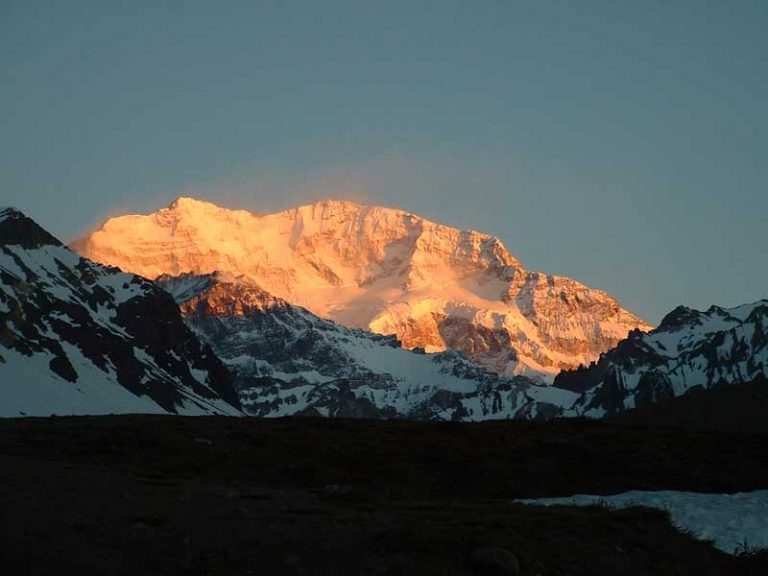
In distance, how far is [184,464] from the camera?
167 ft

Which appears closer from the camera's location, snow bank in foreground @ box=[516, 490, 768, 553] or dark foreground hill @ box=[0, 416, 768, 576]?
dark foreground hill @ box=[0, 416, 768, 576]

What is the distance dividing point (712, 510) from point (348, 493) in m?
12.4

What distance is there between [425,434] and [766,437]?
15630mm

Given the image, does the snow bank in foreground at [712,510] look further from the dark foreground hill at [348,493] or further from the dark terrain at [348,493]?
the dark foreground hill at [348,493]

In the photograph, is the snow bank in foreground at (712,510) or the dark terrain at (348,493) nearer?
the dark terrain at (348,493)

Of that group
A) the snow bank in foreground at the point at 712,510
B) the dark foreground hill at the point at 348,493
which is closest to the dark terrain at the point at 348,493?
the dark foreground hill at the point at 348,493

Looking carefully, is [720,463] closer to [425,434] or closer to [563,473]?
[563,473]

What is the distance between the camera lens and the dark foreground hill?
30391mm

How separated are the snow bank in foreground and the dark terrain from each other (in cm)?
159

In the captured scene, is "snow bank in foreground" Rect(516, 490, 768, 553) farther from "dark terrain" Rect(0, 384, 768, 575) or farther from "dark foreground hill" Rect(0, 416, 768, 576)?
"dark foreground hill" Rect(0, 416, 768, 576)

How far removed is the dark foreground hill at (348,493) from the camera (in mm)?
30391

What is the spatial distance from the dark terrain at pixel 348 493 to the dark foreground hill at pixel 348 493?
8 centimetres

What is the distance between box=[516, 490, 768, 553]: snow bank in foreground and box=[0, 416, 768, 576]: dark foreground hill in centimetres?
169

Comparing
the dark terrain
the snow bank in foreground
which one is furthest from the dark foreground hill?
the snow bank in foreground
